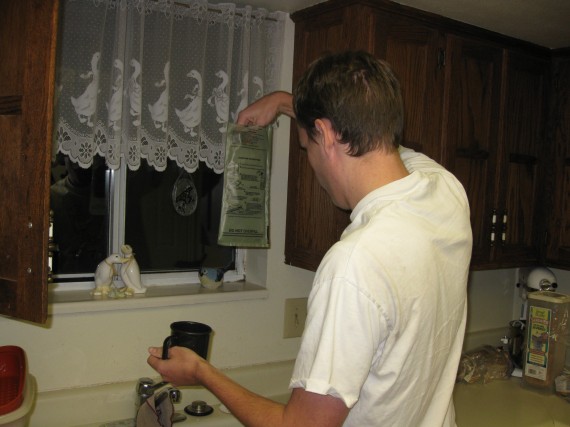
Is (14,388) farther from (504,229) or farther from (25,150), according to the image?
(504,229)

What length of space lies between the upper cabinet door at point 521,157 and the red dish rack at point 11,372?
163 centimetres

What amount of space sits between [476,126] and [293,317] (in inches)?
37.2

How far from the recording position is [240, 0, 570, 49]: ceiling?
1.72 m

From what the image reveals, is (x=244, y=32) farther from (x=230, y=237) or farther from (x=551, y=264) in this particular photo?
(x=551, y=264)

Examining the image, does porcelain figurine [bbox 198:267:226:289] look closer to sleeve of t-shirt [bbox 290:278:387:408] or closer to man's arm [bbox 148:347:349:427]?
man's arm [bbox 148:347:349:427]

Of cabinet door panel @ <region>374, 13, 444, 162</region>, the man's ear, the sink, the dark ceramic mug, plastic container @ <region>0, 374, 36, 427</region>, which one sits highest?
cabinet door panel @ <region>374, 13, 444, 162</region>

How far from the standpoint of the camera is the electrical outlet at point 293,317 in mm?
2018

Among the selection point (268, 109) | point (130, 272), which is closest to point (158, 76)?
point (268, 109)

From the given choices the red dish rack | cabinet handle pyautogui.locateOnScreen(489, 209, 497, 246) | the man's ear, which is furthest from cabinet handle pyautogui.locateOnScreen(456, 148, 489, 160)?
the red dish rack

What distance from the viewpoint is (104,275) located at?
1.73m

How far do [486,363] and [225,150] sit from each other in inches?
53.2

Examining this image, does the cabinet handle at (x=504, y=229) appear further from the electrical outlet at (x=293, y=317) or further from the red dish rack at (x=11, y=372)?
the red dish rack at (x=11, y=372)

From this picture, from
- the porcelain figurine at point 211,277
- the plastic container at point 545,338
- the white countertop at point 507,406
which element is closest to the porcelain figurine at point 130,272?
the porcelain figurine at point 211,277

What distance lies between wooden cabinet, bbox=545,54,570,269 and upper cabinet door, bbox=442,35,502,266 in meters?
0.33
